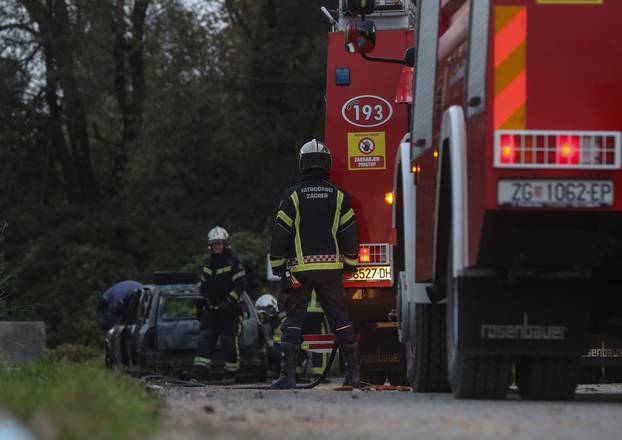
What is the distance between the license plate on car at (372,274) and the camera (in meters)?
13.6

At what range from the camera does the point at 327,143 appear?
13961 mm

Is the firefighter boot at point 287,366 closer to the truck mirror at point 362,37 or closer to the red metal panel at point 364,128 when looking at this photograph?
the red metal panel at point 364,128

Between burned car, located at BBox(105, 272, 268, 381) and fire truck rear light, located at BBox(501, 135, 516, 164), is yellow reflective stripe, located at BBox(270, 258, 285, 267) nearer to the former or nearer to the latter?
fire truck rear light, located at BBox(501, 135, 516, 164)

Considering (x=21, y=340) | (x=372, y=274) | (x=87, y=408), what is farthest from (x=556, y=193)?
(x=21, y=340)

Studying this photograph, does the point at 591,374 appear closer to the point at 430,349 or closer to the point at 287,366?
the point at 287,366

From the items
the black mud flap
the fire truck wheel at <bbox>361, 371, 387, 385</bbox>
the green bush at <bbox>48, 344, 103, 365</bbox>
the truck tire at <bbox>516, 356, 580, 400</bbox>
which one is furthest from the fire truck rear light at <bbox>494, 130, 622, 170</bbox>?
the green bush at <bbox>48, 344, 103, 365</bbox>

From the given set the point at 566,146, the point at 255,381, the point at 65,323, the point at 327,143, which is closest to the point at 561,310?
the point at 566,146

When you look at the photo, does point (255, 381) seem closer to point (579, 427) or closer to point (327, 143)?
point (327, 143)

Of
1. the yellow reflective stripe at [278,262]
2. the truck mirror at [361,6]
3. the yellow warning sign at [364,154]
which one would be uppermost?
the truck mirror at [361,6]

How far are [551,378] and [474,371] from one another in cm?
57

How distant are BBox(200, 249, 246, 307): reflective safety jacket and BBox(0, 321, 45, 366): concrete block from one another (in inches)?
73.9

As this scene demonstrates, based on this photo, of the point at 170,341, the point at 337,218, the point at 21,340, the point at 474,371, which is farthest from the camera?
the point at 170,341

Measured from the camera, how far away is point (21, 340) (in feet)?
53.3

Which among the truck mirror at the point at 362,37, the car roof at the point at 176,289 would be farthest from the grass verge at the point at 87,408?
the car roof at the point at 176,289
